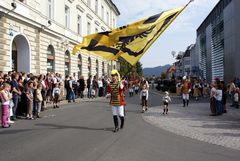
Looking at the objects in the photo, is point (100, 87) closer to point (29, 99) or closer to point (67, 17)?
point (67, 17)

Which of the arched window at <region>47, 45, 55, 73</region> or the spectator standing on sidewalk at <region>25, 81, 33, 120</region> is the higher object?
the arched window at <region>47, 45, 55, 73</region>

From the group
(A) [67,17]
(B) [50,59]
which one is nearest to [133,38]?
(B) [50,59]

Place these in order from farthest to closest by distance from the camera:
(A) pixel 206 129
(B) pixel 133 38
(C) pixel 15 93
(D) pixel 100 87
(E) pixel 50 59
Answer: (D) pixel 100 87
(E) pixel 50 59
(C) pixel 15 93
(A) pixel 206 129
(B) pixel 133 38

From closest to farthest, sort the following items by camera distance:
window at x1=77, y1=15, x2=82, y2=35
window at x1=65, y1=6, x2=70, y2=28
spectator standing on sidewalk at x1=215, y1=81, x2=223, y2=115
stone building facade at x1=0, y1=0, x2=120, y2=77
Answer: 1. spectator standing on sidewalk at x1=215, y1=81, x2=223, y2=115
2. stone building facade at x1=0, y1=0, x2=120, y2=77
3. window at x1=65, y1=6, x2=70, y2=28
4. window at x1=77, y1=15, x2=82, y2=35

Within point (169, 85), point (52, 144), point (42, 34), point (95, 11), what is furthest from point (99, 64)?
point (52, 144)

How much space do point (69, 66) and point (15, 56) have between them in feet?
36.2

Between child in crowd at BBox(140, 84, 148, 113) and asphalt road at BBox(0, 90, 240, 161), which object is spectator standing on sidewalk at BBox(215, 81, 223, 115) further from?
asphalt road at BBox(0, 90, 240, 161)

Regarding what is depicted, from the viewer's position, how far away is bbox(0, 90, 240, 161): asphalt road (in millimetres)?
Result: 7180

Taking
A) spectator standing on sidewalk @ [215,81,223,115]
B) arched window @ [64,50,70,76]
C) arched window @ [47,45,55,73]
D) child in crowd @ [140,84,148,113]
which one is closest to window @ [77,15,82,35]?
arched window @ [64,50,70,76]

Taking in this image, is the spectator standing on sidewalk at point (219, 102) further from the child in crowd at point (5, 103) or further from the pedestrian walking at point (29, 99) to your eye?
the child in crowd at point (5, 103)

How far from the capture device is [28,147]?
26.7 ft

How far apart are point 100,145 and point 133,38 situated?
14.3ft

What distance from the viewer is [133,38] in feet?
37.2

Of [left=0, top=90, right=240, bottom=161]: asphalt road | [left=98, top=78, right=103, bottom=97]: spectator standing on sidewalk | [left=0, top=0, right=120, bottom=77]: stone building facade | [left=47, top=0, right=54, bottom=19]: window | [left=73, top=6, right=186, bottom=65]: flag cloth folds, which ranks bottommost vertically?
[left=0, top=90, right=240, bottom=161]: asphalt road
